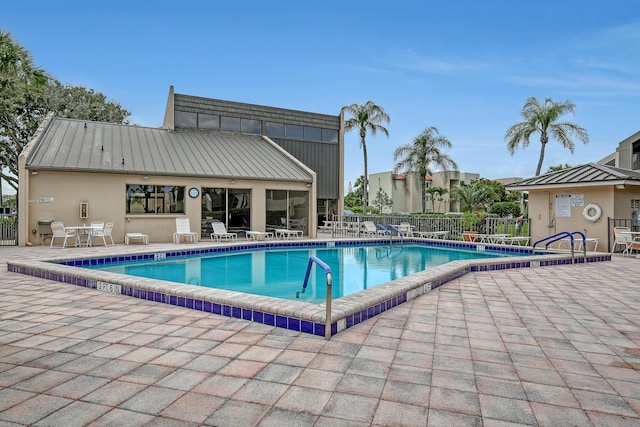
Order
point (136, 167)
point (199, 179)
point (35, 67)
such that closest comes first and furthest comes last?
point (35, 67) → point (136, 167) → point (199, 179)

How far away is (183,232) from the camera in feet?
45.0

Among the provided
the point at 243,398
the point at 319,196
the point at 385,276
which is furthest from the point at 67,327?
the point at 319,196

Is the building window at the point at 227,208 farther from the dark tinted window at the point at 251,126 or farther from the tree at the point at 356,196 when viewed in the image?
the tree at the point at 356,196

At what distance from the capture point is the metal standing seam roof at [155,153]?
13.0 m

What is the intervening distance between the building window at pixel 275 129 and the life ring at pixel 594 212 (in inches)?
532

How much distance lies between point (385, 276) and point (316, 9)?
9.90m

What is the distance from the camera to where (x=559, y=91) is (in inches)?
938

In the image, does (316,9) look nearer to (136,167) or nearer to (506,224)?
(136,167)

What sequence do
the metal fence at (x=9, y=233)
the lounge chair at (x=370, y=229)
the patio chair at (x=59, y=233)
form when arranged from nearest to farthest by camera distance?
1. the patio chair at (x=59, y=233)
2. the metal fence at (x=9, y=233)
3. the lounge chair at (x=370, y=229)

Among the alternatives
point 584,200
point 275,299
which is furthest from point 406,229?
point 275,299

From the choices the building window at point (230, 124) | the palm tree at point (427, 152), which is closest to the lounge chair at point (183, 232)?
the building window at point (230, 124)

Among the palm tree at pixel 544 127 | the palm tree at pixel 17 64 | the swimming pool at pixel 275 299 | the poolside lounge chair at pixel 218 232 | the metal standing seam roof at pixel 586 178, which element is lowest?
the swimming pool at pixel 275 299

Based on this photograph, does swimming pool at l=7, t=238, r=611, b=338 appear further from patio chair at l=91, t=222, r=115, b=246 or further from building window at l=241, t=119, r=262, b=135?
building window at l=241, t=119, r=262, b=135

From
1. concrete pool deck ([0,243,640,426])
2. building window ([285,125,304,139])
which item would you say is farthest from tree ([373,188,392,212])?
concrete pool deck ([0,243,640,426])
